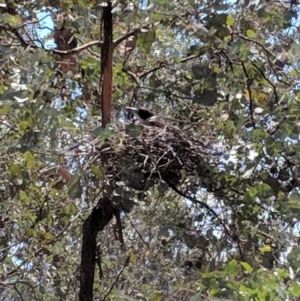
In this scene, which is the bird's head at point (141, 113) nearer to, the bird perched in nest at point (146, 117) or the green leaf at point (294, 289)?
the bird perched in nest at point (146, 117)

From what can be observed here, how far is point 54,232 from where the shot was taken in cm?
272

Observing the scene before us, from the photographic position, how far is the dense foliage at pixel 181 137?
6.07ft

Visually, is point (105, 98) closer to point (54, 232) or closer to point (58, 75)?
point (58, 75)

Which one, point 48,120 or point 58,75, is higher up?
point 58,75

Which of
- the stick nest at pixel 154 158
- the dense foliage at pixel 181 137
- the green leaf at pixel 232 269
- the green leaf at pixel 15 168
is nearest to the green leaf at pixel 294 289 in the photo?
the dense foliage at pixel 181 137

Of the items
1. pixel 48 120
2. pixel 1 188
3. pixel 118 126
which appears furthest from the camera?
pixel 1 188

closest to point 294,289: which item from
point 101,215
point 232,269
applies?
point 232,269

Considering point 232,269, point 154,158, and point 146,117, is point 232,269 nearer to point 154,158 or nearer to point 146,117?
point 154,158

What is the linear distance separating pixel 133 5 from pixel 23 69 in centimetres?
35

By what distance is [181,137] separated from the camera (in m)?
2.06

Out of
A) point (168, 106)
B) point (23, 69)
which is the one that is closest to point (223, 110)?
point (168, 106)

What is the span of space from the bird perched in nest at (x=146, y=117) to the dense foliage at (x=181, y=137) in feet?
0.18

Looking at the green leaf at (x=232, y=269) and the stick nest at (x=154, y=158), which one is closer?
the green leaf at (x=232, y=269)

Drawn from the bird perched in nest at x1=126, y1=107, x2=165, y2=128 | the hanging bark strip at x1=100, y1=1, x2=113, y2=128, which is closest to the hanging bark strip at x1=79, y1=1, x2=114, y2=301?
the hanging bark strip at x1=100, y1=1, x2=113, y2=128
